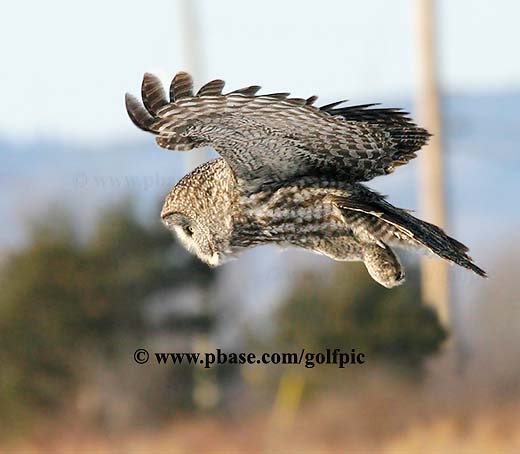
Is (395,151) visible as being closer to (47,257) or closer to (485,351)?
(485,351)

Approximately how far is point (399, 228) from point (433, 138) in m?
4.56

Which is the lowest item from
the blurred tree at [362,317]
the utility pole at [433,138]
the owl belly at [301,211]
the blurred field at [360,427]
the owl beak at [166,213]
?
the blurred field at [360,427]

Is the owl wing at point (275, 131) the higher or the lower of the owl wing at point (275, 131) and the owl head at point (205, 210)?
the higher

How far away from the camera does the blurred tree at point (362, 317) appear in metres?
8.12

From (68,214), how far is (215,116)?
6.23 meters

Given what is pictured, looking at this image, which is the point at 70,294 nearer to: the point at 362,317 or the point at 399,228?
the point at 362,317

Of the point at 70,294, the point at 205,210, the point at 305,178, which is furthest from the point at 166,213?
the point at 70,294

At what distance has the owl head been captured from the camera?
160 inches

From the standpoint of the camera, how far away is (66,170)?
1096 centimetres

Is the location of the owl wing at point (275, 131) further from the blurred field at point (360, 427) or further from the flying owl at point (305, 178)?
the blurred field at point (360, 427)

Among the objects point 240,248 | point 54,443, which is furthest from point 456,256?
point 54,443

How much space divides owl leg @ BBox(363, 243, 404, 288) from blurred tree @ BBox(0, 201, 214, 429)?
17.1ft

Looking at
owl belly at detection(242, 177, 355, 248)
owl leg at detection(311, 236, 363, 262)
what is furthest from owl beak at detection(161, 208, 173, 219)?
owl leg at detection(311, 236, 363, 262)

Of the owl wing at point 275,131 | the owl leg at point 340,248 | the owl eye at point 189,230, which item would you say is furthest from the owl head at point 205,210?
the owl leg at point 340,248
